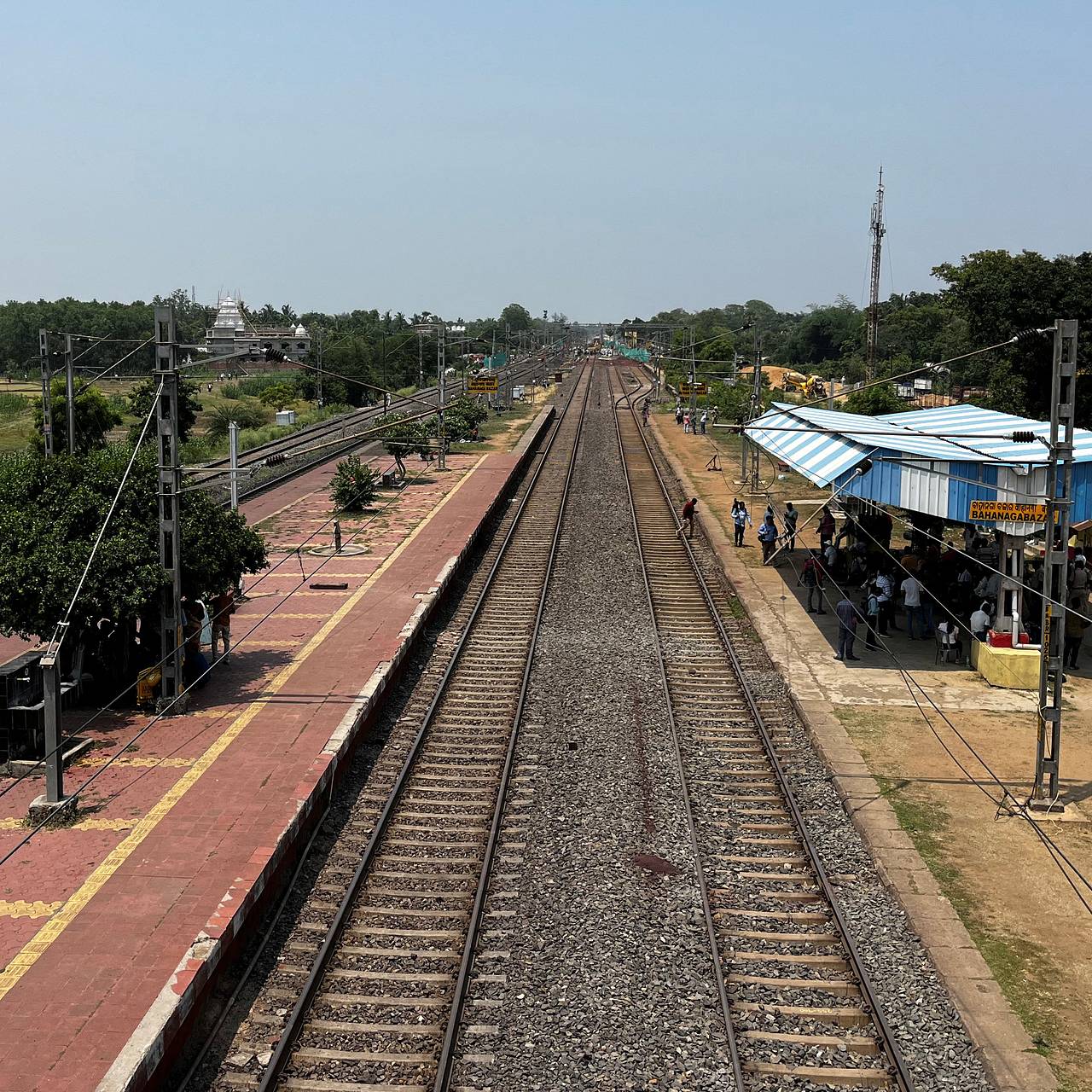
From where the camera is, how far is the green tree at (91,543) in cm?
1519

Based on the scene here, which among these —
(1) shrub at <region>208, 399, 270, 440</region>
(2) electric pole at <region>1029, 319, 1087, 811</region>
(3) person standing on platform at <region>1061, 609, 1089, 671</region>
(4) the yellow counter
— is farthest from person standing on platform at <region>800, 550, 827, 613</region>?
(1) shrub at <region>208, 399, 270, 440</region>

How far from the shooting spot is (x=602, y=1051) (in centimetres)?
863

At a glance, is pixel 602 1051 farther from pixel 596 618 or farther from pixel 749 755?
pixel 596 618

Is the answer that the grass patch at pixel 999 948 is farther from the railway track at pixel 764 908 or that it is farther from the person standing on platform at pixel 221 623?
the person standing on platform at pixel 221 623

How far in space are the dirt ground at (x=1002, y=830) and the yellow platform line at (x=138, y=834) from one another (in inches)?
321

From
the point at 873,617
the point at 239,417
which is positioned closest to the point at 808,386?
the point at 239,417

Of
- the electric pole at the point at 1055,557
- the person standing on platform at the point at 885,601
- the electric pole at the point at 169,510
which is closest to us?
the electric pole at the point at 1055,557

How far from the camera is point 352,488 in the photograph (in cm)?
3412

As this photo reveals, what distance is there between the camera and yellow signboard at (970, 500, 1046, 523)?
16188 millimetres

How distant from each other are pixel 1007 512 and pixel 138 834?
1247 centimetres

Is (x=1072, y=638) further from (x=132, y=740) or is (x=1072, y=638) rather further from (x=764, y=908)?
(x=132, y=740)

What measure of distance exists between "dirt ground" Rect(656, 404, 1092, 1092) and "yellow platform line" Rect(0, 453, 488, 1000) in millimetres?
8162

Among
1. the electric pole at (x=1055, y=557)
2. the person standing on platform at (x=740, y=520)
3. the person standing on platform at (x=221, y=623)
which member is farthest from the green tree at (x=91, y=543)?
the person standing on platform at (x=740, y=520)

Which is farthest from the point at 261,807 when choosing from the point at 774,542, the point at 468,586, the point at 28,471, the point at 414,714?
the point at 774,542
